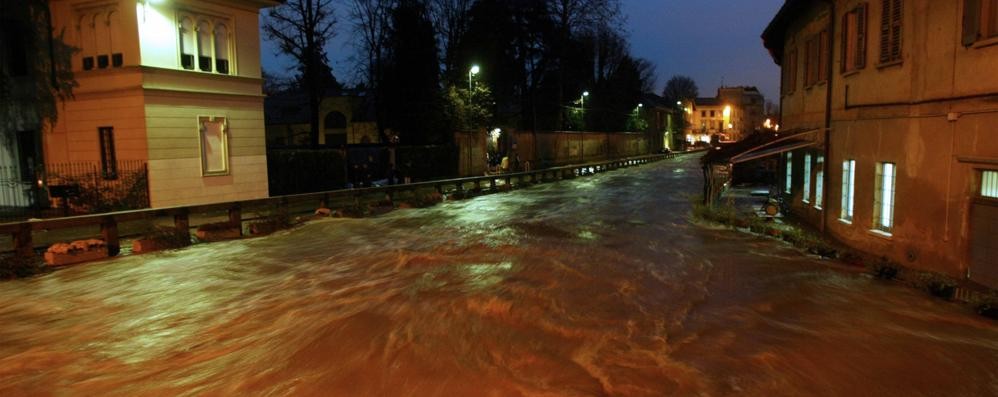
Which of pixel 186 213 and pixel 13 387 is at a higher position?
pixel 186 213

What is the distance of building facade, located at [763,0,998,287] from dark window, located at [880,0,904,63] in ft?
0.11

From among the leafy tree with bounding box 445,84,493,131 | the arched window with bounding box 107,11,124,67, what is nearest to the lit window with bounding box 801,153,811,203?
the arched window with bounding box 107,11,124,67

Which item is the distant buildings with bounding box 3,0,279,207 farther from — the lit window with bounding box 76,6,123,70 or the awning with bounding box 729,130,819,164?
the awning with bounding box 729,130,819,164

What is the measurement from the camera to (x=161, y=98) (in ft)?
63.4

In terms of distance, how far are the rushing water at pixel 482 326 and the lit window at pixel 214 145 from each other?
7.88 meters

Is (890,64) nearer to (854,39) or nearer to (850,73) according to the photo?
(850,73)

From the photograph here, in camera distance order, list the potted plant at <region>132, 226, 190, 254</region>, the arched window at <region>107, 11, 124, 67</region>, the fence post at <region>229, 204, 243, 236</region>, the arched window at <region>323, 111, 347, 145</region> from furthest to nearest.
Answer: the arched window at <region>323, 111, 347, 145</region>
the arched window at <region>107, 11, 124, 67</region>
the fence post at <region>229, 204, 243, 236</region>
the potted plant at <region>132, 226, 190, 254</region>

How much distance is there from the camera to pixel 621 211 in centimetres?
2148

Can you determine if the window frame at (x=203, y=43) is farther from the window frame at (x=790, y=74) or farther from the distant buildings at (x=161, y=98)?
the window frame at (x=790, y=74)

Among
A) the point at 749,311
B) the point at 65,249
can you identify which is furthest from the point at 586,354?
the point at 65,249

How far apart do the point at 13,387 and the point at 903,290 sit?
1123cm

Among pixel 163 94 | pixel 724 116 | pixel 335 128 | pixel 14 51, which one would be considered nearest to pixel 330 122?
pixel 335 128

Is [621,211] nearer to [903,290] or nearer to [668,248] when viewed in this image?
[668,248]

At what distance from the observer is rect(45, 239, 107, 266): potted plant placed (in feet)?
39.4
